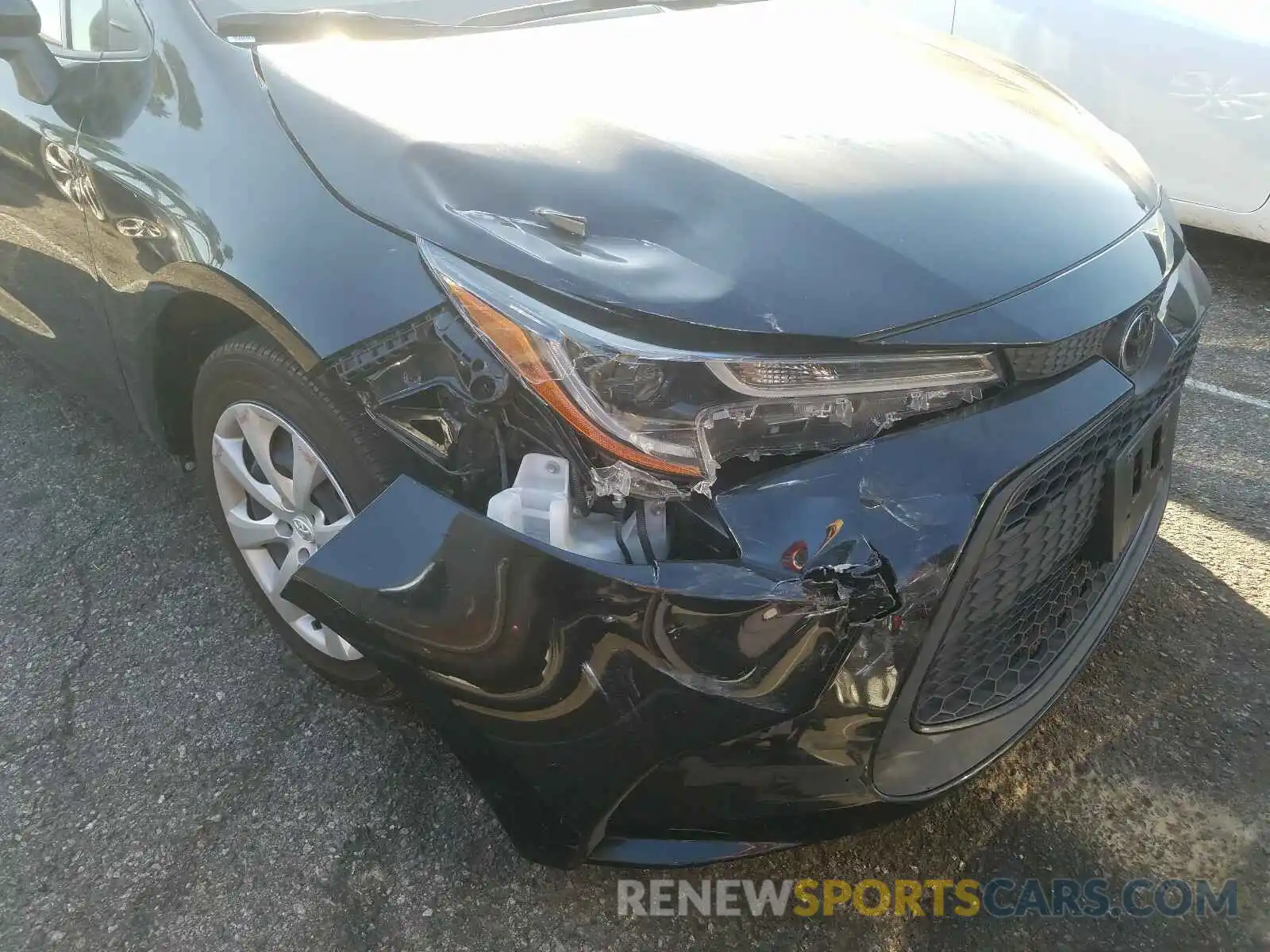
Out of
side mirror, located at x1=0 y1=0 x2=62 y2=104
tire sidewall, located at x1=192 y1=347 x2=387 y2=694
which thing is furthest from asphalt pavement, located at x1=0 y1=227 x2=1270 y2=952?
side mirror, located at x1=0 y1=0 x2=62 y2=104

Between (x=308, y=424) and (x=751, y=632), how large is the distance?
907 millimetres

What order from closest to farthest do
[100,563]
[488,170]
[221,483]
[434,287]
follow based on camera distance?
[434,287]
[488,170]
[221,483]
[100,563]

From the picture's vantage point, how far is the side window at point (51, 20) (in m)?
2.28

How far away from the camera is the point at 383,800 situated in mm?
1957

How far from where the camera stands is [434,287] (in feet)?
4.91

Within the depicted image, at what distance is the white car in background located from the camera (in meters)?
3.65

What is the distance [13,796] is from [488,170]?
1.61 m

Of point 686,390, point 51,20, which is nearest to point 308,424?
point 686,390

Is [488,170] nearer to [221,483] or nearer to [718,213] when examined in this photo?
[718,213]

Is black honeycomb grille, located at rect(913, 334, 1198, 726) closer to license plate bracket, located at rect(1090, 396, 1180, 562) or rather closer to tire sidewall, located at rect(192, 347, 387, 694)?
license plate bracket, located at rect(1090, 396, 1180, 562)

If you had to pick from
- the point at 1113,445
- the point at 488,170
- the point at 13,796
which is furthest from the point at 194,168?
the point at 1113,445

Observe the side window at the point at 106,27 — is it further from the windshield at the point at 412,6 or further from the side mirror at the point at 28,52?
the windshield at the point at 412,6

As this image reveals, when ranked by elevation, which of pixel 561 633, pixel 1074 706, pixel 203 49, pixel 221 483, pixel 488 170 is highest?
pixel 203 49

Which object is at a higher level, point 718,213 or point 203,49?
point 203,49
